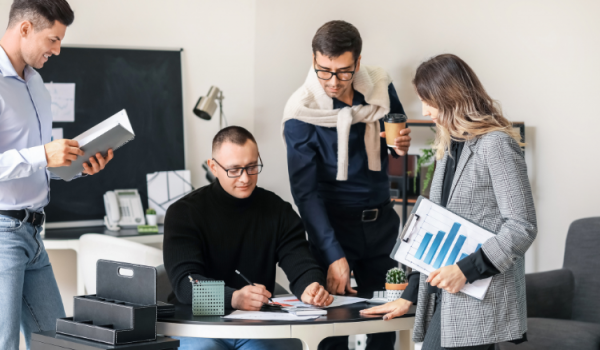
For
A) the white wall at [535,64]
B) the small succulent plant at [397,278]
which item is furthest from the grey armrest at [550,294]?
the small succulent plant at [397,278]

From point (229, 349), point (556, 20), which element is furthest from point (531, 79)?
point (229, 349)

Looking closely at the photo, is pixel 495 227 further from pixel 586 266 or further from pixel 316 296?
pixel 586 266

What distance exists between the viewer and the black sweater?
6.58ft

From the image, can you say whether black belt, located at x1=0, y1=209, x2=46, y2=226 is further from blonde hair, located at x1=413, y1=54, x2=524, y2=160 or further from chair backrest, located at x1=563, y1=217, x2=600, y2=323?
chair backrest, located at x1=563, y1=217, x2=600, y2=323

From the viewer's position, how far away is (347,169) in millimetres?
2264

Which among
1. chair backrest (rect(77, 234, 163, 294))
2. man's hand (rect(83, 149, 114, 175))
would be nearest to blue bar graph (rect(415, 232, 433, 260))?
man's hand (rect(83, 149, 114, 175))

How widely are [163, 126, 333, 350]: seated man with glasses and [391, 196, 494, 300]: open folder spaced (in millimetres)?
468

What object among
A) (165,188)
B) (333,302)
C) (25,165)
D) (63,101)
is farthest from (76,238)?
(333,302)

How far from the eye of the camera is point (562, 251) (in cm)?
340

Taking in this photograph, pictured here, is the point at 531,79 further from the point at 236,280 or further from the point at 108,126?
the point at 108,126

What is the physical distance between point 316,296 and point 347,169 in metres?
0.57

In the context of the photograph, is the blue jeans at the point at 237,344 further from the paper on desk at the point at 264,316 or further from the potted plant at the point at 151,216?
the potted plant at the point at 151,216

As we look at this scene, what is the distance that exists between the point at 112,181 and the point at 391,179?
1885mm

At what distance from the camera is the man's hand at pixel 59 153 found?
5.77 feet
